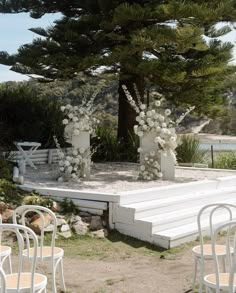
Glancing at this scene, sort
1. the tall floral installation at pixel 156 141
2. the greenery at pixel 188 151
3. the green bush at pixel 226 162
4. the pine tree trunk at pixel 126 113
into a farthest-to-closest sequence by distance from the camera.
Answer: the green bush at pixel 226 162 → the greenery at pixel 188 151 → the pine tree trunk at pixel 126 113 → the tall floral installation at pixel 156 141

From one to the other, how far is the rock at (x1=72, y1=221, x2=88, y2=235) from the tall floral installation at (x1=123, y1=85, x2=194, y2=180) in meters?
2.13

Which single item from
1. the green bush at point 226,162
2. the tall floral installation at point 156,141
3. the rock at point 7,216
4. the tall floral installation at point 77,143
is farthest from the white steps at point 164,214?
the green bush at point 226,162

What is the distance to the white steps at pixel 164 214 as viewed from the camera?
598cm

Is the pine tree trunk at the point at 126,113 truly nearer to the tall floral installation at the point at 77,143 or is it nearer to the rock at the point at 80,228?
the tall floral installation at the point at 77,143

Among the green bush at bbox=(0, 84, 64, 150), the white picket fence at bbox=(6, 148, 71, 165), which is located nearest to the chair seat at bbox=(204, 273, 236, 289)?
the white picket fence at bbox=(6, 148, 71, 165)

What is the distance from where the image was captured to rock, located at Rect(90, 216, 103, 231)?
6242 mm

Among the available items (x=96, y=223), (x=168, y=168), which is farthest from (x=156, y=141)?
(x=96, y=223)

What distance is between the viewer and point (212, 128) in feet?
124

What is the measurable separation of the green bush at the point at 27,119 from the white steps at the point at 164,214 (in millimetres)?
3860

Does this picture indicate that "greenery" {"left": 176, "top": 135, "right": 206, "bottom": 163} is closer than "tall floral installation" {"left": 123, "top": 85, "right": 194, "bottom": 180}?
No

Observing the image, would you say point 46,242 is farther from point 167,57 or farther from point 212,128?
point 212,128

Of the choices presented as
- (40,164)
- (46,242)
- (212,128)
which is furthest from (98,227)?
(212,128)

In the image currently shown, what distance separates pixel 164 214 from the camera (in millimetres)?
6527

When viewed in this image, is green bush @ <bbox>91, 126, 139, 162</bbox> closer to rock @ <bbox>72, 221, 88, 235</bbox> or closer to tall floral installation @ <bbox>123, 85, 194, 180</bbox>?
tall floral installation @ <bbox>123, 85, 194, 180</bbox>
